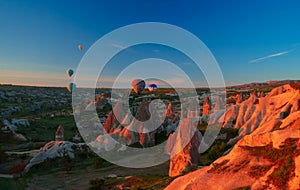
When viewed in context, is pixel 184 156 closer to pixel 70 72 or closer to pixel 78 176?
pixel 78 176

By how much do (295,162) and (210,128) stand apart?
1553 inches

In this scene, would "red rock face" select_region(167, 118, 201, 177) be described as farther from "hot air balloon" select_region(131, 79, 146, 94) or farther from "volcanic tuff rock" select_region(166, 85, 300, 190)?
"hot air balloon" select_region(131, 79, 146, 94)

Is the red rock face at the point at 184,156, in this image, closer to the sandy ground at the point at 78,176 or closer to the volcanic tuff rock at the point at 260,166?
the sandy ground at the point at 78,176

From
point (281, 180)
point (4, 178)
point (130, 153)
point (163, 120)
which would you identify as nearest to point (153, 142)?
point (130, 153)

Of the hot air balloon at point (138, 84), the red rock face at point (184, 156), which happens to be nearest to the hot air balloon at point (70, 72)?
the hot air balloon at point (138, 84)

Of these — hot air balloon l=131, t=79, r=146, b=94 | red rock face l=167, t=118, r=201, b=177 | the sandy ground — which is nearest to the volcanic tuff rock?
red rock face l=167, t=118, r=201, b=177

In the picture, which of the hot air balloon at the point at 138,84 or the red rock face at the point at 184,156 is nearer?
the red rock face at the point at 184,156

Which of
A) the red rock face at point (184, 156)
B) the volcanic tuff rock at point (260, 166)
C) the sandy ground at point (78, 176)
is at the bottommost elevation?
the sandy ground at point (78, 176)

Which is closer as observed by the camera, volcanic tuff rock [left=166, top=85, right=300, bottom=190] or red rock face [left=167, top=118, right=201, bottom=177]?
volcanic tuff rock [left=166, top=85, right=300, bottom=190]

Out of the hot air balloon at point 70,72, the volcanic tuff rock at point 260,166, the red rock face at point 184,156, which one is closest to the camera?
the volcanic tuff rock at point 260,166

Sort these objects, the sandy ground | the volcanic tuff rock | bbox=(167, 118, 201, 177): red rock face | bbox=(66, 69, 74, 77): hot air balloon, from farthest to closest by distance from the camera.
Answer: bbox=(66, 69, 74, 77): hot air balloon
the sandy ground
bbox=(167, 118, 201, 177): red rock face
the volcanic tuff rock

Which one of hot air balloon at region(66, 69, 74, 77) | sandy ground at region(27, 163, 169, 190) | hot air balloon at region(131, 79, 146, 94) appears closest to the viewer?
sandy ground at region(27, 163, 169, 190)

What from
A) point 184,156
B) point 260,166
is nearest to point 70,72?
point 184,156

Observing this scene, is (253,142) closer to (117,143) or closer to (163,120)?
(117,143)
